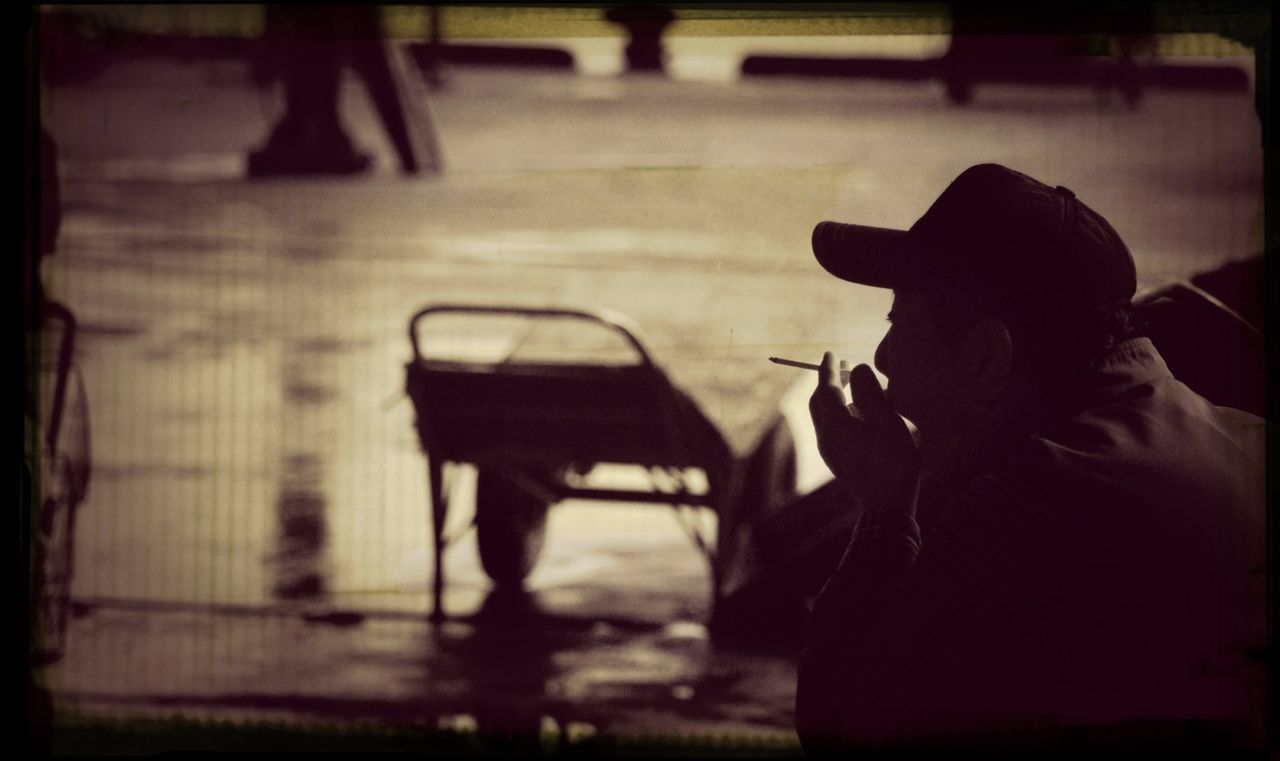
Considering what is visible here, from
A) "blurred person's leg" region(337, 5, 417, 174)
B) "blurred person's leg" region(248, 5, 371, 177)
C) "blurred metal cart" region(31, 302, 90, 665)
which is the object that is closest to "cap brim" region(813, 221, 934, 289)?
"blurred person's leg" region(337, 5, 417, 174)

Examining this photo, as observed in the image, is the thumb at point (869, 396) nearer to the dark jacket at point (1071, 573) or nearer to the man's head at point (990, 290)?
the man's head at point (990, 290)

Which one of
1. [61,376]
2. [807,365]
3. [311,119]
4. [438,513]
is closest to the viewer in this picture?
[807,365]

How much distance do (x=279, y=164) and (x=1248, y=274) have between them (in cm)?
284

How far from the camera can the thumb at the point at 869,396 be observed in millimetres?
2240

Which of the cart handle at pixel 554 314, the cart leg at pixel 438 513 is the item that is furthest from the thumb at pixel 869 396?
the cart leg at pixel 438 513

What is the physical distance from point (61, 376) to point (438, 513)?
114 centimetres

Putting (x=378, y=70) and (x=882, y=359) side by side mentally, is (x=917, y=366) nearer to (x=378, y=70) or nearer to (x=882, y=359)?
(x=882, y=359)

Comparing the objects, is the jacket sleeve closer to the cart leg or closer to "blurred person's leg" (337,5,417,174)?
the cart leg

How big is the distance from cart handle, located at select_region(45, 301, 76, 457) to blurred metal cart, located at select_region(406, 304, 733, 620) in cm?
92

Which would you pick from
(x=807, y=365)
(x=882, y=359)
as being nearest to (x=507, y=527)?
(x=807, y=365)

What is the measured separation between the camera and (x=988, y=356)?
6.94 feet

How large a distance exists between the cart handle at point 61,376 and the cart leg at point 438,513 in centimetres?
103

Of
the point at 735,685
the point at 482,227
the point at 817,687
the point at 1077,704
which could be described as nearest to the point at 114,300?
the point at 482,227

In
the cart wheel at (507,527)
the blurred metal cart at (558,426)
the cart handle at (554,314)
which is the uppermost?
the cart handle at (554,314)
